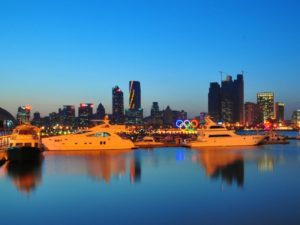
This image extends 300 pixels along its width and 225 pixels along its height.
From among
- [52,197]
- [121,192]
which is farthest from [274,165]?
[52,197]

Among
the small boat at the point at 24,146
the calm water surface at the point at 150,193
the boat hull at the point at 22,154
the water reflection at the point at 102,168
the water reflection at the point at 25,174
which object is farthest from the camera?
the small boat at the point at 24,146

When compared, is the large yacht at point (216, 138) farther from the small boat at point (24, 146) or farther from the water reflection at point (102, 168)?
the small boat at point (24, 146)

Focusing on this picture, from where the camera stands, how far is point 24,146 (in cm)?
4225

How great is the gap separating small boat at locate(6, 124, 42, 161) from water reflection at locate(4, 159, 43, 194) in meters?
0.74

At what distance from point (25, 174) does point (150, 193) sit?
12.6 m

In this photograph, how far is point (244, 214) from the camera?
18.8m

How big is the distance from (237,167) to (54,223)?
22.2 m

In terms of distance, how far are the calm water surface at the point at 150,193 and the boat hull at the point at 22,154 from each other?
1959 millimetres

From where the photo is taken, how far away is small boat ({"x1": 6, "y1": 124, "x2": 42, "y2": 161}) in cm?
3987

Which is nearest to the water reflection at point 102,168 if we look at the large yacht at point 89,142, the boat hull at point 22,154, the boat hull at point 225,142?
the boat hull at point 22,154

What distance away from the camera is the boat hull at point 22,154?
39.7m

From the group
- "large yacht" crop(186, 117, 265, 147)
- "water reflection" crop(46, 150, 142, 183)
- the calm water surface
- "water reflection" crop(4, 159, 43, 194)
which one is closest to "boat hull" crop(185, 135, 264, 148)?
"large yacht" crop(186, 117, 265, 147)

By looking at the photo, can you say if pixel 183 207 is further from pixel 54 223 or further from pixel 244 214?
pixel 54 223

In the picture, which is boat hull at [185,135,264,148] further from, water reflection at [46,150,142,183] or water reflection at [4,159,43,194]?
water reflection at [4,159,43,194]
